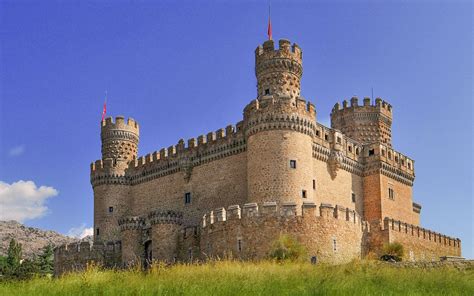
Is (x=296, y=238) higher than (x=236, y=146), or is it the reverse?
(x=236, y=146)

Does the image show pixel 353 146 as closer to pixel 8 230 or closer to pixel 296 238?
pixel 296 238

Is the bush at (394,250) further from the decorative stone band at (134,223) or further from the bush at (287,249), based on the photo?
the decorative stone band at (134,223)

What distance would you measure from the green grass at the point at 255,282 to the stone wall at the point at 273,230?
6.62 metres

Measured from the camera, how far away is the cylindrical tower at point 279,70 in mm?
36000

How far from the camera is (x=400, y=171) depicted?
40094 mm

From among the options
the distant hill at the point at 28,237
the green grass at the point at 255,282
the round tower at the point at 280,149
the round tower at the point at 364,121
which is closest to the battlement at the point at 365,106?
the round tower at the point at 364,121

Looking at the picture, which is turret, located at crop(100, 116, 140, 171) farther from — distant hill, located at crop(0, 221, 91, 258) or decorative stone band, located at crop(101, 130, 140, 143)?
distant hill, located at crop(0, 221, 91, 258)

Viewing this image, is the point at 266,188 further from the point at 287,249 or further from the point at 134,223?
the point at 134,223

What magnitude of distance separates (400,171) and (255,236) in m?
15.3

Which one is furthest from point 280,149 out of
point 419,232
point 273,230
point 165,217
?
point 419,232

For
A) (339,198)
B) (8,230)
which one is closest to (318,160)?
(339,198)

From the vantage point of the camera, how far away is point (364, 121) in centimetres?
4281

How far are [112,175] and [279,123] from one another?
1449 cm

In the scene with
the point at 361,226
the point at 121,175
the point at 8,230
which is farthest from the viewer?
the point at 8,230
